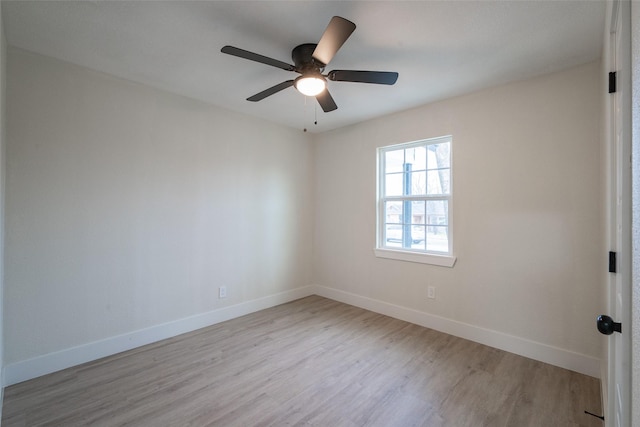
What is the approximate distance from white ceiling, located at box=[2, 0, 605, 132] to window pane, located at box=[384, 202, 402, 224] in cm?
139

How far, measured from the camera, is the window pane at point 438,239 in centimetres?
312

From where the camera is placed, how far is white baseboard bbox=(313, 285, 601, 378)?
90.2 inches

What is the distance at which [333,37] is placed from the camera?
1596 mm

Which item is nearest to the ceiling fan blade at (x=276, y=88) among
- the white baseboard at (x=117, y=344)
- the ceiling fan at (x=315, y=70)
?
the ceiling fan at (x=315, y=70)

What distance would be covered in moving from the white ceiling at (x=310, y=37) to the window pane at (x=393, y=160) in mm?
908

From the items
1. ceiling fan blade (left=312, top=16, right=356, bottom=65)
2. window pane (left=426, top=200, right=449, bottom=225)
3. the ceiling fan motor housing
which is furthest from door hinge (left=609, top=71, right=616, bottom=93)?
window pane (left=426, top=200, right=449, bottom=225)

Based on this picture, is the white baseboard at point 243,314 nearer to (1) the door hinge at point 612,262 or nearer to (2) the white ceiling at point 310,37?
(1) the door hinge at point 612,262

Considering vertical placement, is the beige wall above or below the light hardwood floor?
above

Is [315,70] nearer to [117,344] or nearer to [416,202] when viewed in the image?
[416,202]

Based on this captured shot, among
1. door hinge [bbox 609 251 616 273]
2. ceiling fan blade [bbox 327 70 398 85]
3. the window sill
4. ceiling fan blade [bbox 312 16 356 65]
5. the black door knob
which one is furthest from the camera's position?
the window sill

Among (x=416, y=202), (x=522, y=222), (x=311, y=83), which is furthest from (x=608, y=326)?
(x=416, y=202)

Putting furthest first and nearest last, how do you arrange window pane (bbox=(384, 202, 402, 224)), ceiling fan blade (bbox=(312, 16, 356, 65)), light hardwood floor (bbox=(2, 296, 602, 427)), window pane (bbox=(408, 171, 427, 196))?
window pane (bbox=(384, 202, 402, 224)), window pane (bbox=(408, 171, 427, 196)), light hardwood floor (bbox=(2, 296, 602, 427)), ceiling fan blade (bbox=(312, 16, 356, 65))

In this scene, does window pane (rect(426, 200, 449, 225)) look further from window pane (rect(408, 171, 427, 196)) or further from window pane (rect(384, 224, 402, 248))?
window pane (rect(384, 224, 402, 248))

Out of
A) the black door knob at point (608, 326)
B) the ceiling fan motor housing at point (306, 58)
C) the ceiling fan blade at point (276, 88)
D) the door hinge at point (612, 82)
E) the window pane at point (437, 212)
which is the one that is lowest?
the black door knob at point (608, 326)
